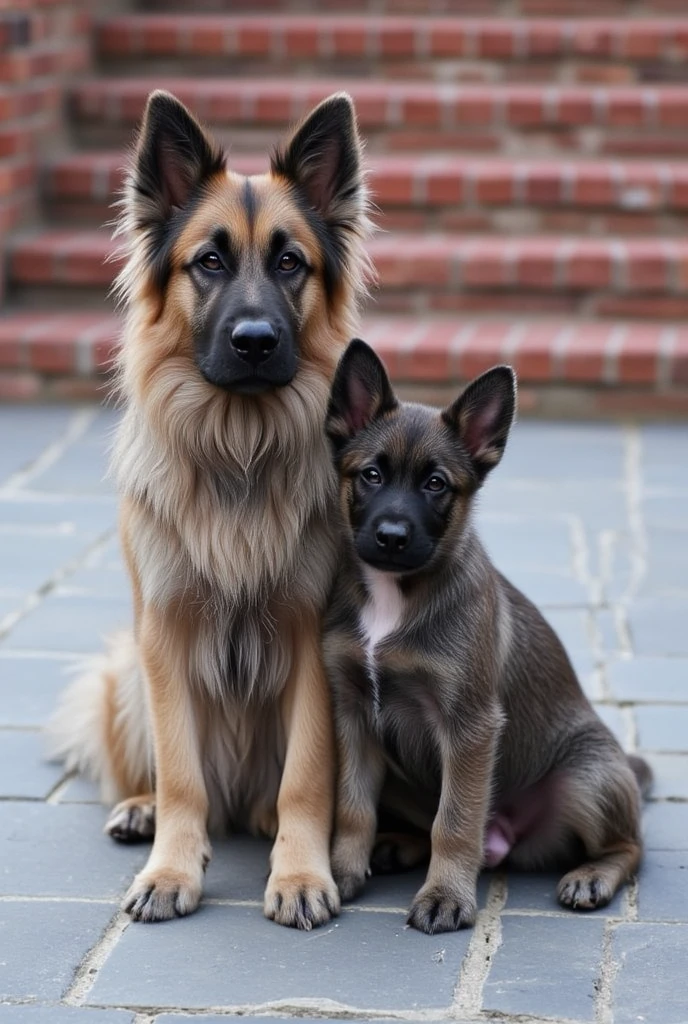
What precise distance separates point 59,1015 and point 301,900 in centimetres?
65

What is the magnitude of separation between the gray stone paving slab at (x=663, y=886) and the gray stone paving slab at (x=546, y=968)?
15 centimetres

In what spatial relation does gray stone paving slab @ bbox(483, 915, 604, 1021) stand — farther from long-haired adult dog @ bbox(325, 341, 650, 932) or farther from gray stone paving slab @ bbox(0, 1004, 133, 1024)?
gray stone paving slab @ bbox(0, 1004, 133, 1024)

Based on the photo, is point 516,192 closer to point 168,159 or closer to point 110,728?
point 168,159

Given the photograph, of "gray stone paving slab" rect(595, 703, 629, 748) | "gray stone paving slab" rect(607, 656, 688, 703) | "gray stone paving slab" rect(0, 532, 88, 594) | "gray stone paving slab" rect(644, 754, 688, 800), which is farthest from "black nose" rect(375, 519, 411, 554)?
"gray stone paving slab" rect(0, 532, 88, 594)

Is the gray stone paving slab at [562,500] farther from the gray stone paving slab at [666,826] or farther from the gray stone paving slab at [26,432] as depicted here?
the gray stone paving slab at [666,826]

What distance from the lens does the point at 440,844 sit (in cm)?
358

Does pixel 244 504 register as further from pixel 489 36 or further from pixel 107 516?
pixel 489 36

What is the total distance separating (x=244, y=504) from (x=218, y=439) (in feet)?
0.56

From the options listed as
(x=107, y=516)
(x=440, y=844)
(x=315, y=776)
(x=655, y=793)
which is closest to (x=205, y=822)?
(x=315, y=776)

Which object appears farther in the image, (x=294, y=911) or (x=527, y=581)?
(x=527, y=581)

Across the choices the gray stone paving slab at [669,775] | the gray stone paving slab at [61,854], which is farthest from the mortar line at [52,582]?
the gray stone paving slab at [669,775]

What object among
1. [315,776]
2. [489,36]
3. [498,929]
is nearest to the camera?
[498,929]

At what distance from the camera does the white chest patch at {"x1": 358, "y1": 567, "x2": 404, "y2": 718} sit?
362 centimetres

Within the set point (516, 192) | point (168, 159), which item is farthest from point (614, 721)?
point (516, 192)
